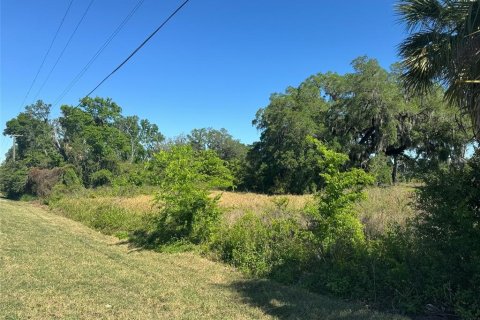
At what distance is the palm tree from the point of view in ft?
19.3

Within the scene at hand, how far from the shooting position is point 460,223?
6590 mm

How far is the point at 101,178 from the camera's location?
50375mm

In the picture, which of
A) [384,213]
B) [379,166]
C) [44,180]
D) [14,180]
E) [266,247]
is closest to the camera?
[266,247]

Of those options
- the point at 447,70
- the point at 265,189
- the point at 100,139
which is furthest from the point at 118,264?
the point at 100,139

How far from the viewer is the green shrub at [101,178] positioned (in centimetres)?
4956

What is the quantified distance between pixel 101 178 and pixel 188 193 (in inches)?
1585

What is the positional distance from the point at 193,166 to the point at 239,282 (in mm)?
6053

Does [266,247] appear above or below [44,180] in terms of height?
below

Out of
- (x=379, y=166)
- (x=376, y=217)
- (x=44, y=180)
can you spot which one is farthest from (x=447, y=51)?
(x=44, y=180)

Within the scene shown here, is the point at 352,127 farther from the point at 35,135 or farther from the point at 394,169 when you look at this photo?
the point at 35,135

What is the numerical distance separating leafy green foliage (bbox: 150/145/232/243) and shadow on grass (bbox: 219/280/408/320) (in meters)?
4.80

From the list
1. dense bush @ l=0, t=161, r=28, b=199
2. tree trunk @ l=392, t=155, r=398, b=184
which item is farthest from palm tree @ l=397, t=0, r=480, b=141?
dense bush @ l=0, t=161, r=28, b=199

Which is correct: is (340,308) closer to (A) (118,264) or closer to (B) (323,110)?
(A) (118,264)

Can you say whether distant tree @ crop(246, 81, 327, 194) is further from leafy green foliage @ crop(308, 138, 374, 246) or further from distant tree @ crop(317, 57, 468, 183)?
leafy green foliage @ crop(308, 138, 374, 246)
